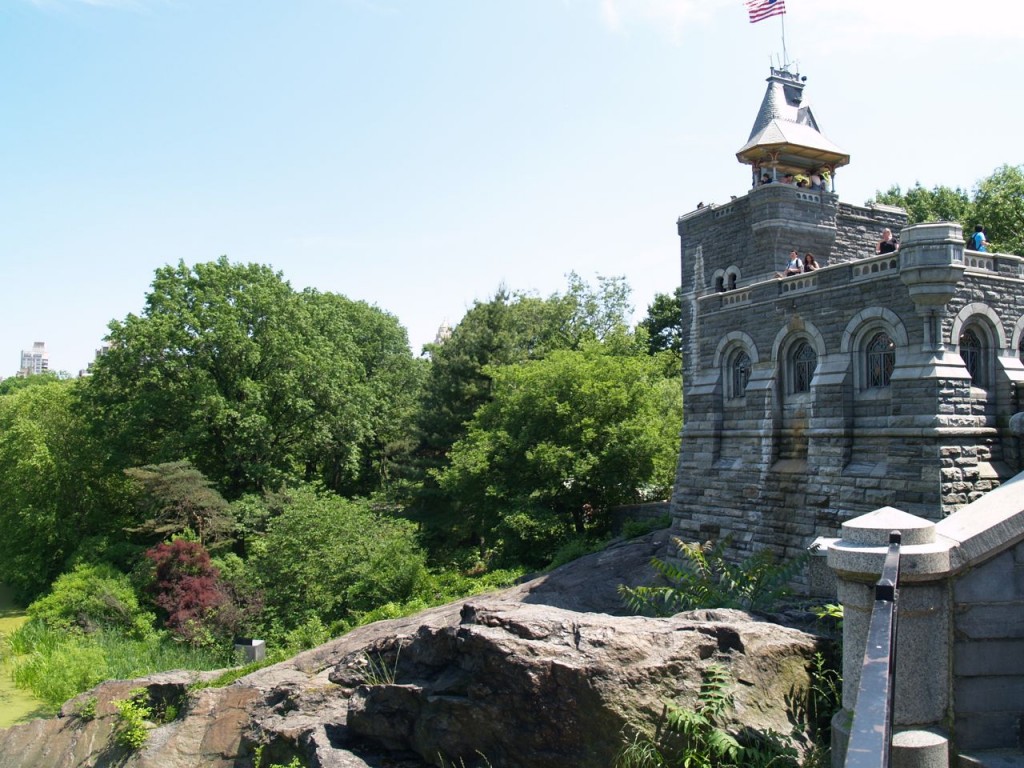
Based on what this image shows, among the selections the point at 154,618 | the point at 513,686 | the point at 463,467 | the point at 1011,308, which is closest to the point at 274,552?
the point at 154,618

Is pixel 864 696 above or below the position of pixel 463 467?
below

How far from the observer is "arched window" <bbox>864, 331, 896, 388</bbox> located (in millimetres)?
13109

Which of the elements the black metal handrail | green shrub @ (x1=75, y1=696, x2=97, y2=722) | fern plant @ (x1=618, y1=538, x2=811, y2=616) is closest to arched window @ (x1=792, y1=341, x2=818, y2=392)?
fern plant @ (x1=618, y1=538, x2=811, y2=616)

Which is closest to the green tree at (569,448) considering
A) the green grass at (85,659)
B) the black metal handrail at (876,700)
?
the green grass at (85,659)

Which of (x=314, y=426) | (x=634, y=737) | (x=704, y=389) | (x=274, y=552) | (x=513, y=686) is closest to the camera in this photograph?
(x=634, y=737)

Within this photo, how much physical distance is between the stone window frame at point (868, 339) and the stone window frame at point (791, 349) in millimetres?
870

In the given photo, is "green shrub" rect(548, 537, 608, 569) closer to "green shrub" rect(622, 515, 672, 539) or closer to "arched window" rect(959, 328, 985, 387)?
"green shrub" rect(622, 515, 672, 539)

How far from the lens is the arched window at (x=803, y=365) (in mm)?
14758

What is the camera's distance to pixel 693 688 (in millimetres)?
6305

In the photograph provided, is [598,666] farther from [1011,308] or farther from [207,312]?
[207,312]

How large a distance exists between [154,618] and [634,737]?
20194 mm

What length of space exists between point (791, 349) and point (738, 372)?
1830mm

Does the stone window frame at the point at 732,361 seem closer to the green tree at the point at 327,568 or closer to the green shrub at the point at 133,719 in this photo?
the green tree at the point at 327,568

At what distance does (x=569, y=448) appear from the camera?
78.3 feet
